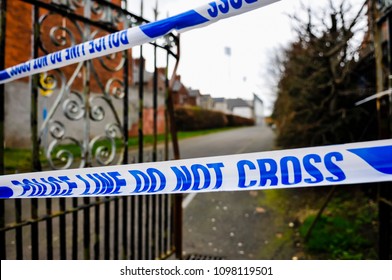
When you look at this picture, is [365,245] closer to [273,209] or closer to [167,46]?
[273,209]

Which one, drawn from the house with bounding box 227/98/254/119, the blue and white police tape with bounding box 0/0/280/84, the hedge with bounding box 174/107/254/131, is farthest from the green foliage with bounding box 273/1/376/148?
the house with bounding box 227/98/254/119

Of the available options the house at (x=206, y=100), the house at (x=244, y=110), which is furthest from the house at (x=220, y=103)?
the house at (x=244, y=110)

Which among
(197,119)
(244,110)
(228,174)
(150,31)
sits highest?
(244,110)

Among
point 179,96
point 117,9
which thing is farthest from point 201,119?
point 117,9

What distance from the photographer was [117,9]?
257 centimetres

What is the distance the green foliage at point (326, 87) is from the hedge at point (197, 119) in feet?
35.0

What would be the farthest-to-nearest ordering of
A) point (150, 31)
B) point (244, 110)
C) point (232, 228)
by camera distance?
point (244, 110) → point (232, 228) → point (150, 31)

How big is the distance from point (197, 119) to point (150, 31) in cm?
1982

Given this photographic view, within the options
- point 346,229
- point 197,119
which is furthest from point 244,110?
point 346,229

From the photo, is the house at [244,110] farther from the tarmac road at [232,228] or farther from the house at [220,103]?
the tarmac road at [232,228]

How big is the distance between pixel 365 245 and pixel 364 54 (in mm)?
3751

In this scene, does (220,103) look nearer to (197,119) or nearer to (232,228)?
(197,119)

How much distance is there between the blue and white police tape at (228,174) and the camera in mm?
1002

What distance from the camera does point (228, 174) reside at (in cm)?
114
